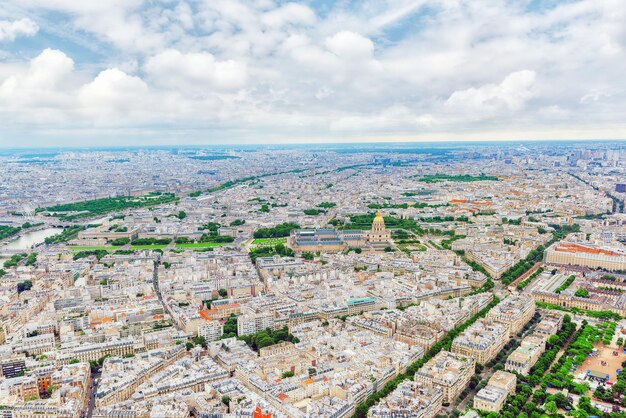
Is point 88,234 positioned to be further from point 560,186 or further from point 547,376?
point 560,186

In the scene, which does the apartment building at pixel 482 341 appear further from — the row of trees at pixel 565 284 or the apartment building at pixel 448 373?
the row of trees at pixel 565 284

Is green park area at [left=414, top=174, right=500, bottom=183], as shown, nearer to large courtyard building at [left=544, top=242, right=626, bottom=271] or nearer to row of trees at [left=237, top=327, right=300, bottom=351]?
large courtyard building at [left=544, top=242, right=626, bottom=271]

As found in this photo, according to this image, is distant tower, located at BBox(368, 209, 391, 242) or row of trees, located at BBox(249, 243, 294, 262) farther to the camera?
distant tower, located at BBox(368, 209, 391, 242)

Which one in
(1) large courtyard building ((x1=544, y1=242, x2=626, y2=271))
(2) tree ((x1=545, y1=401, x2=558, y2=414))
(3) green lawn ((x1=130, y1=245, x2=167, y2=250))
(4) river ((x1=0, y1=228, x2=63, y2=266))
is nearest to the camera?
(2) tree ((x1=545, y1=401, x2=558, y2=414))

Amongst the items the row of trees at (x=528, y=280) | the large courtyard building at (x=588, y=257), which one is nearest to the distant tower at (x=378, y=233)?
the large courtyard building at (x=588, y=257)

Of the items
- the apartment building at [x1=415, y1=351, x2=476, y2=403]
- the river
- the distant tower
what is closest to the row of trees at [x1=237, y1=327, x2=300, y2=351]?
the apartment building at [x1=415, y1=351, x2=476, y2=403]

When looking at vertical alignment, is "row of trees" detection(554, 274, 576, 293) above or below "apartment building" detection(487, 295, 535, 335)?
below

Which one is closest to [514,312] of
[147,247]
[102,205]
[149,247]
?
[149,247]
